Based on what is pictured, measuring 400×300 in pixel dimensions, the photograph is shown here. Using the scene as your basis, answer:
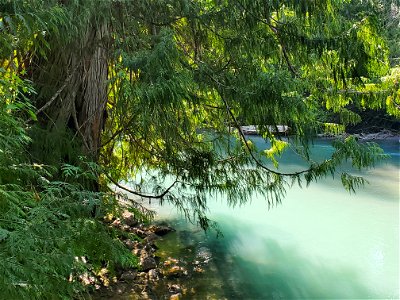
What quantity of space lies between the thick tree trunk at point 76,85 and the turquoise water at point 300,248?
2.22 metres

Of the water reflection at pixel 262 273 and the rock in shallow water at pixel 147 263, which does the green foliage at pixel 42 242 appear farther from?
Result: the rock in shallow water at pixel 147 263

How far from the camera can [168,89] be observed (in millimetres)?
2279

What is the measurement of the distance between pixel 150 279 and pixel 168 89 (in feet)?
9.70

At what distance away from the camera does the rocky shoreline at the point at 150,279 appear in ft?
13.6

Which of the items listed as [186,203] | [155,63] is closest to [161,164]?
[186,203]

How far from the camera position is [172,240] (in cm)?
591

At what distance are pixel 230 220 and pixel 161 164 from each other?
11.5ft

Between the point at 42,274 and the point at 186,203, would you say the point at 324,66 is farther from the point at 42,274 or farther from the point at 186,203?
the point at 42,274

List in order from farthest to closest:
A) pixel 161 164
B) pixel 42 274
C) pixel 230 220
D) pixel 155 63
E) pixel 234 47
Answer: pixel 230 220 → pixel 161 164 → pixel 234 47 → pixel 155 63 → pixel 42 274

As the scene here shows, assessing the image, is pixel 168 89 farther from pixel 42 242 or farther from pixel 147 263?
pixel 147 263

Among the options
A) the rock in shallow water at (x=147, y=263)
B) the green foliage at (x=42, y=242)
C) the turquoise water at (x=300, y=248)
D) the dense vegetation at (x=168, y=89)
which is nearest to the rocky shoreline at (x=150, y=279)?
the rock in shallow water at (x=147, y=263)

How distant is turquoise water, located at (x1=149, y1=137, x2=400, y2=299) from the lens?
183 inches

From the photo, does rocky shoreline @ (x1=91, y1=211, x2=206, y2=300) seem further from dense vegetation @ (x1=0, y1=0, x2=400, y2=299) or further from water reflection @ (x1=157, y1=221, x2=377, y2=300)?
dense vegetation @ (x1=0, y1=0, x2=400, y2=299)

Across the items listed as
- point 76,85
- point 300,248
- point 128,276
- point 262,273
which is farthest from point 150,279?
point 300,248
